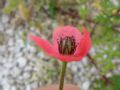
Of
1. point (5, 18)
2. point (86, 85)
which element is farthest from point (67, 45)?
point (5, 18)

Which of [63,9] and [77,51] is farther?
[63,9]

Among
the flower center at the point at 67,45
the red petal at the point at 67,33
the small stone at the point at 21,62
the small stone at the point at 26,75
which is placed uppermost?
the small stone at the point at 21,62

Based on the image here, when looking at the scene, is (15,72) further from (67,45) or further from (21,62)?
(67,45)

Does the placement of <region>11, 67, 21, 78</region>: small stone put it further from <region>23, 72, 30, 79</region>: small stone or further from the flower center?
the flower center

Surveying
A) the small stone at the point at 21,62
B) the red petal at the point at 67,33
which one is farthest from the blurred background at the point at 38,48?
the red petal at the point at 67,33

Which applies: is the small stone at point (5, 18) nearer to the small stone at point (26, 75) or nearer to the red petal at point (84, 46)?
the small stone at point (26, 75)

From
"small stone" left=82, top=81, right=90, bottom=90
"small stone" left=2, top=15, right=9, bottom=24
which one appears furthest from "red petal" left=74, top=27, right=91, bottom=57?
"small stone" left=2, top=15, right=9, bottom=24

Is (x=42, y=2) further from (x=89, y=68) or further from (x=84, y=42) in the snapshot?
(x=84, y=42)

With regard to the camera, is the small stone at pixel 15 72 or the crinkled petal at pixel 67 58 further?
the small stone at pixel 15 72

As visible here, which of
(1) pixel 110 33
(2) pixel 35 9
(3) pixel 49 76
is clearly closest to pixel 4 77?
(3) pixel 49 76
